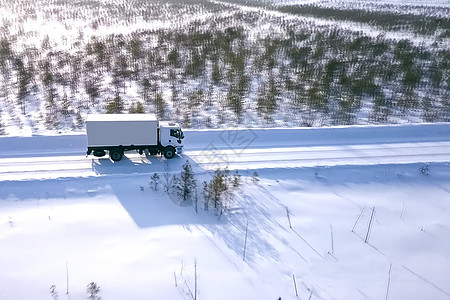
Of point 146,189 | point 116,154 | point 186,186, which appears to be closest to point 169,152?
point 116,154

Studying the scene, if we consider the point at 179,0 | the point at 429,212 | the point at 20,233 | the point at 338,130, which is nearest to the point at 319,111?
the point at 338,130

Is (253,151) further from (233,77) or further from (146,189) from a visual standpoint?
(233,77)

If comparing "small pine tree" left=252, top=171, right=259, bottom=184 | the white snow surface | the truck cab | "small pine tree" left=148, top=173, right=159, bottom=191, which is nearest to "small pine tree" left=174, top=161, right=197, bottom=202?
the white snow surface

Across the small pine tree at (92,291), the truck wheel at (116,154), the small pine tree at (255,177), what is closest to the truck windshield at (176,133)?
the truck wheel at (116,154)

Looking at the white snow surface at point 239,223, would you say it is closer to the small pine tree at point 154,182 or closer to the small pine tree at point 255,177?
the small pine tree at point 255,177

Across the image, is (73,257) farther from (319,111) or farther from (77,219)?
(319,111)

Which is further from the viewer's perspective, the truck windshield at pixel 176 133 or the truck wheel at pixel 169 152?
the truck wheel at pixel 169 152

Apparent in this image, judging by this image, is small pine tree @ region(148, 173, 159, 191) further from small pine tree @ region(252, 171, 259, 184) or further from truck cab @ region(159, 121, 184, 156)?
small pine tree @ region(252, 171, 259, 184)
